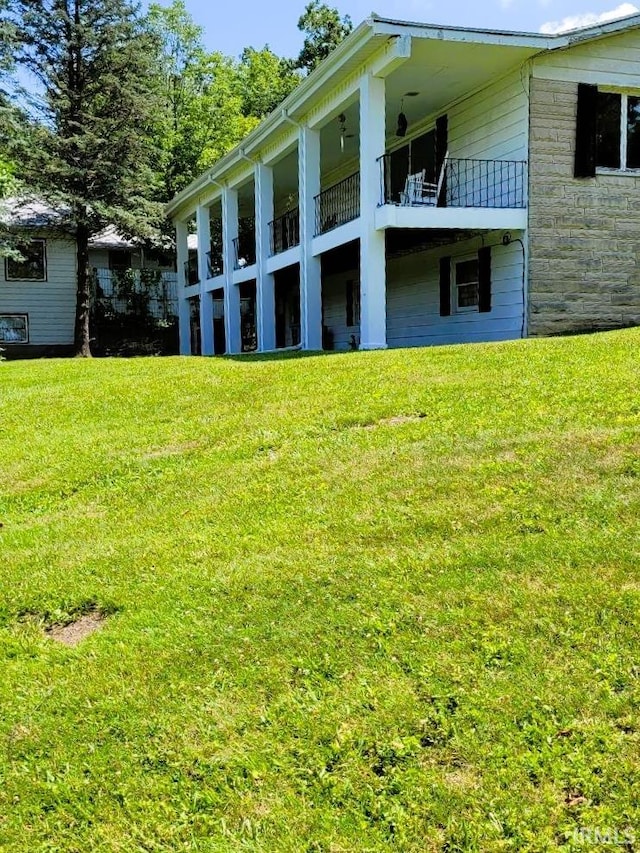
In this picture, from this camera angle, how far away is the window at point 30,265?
86.0ft

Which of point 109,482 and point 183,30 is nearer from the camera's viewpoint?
point 109,482

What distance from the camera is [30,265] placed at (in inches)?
1039

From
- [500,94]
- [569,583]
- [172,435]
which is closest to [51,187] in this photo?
[500,94]

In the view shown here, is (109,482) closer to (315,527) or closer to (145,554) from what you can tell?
(145,554)

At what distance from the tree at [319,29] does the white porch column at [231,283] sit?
26582mm

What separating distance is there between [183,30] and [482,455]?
146 feet

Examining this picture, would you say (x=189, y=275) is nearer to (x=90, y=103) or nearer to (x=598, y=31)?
(x=90, y=103)

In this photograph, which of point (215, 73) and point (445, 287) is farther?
point (215, 73)

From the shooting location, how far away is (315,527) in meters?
3.95

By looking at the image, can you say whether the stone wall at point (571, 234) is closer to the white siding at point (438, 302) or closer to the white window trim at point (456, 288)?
the white siding at point (438, 302)

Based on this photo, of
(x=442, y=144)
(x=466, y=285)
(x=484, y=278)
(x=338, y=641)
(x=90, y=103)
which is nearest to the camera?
(x=338, y=641)

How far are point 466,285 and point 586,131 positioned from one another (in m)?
3.42

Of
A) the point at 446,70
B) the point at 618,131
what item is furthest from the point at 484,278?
the point at 446,70

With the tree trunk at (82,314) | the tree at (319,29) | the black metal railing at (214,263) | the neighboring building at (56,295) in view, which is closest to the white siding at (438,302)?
the black metal railing at (214,263)
